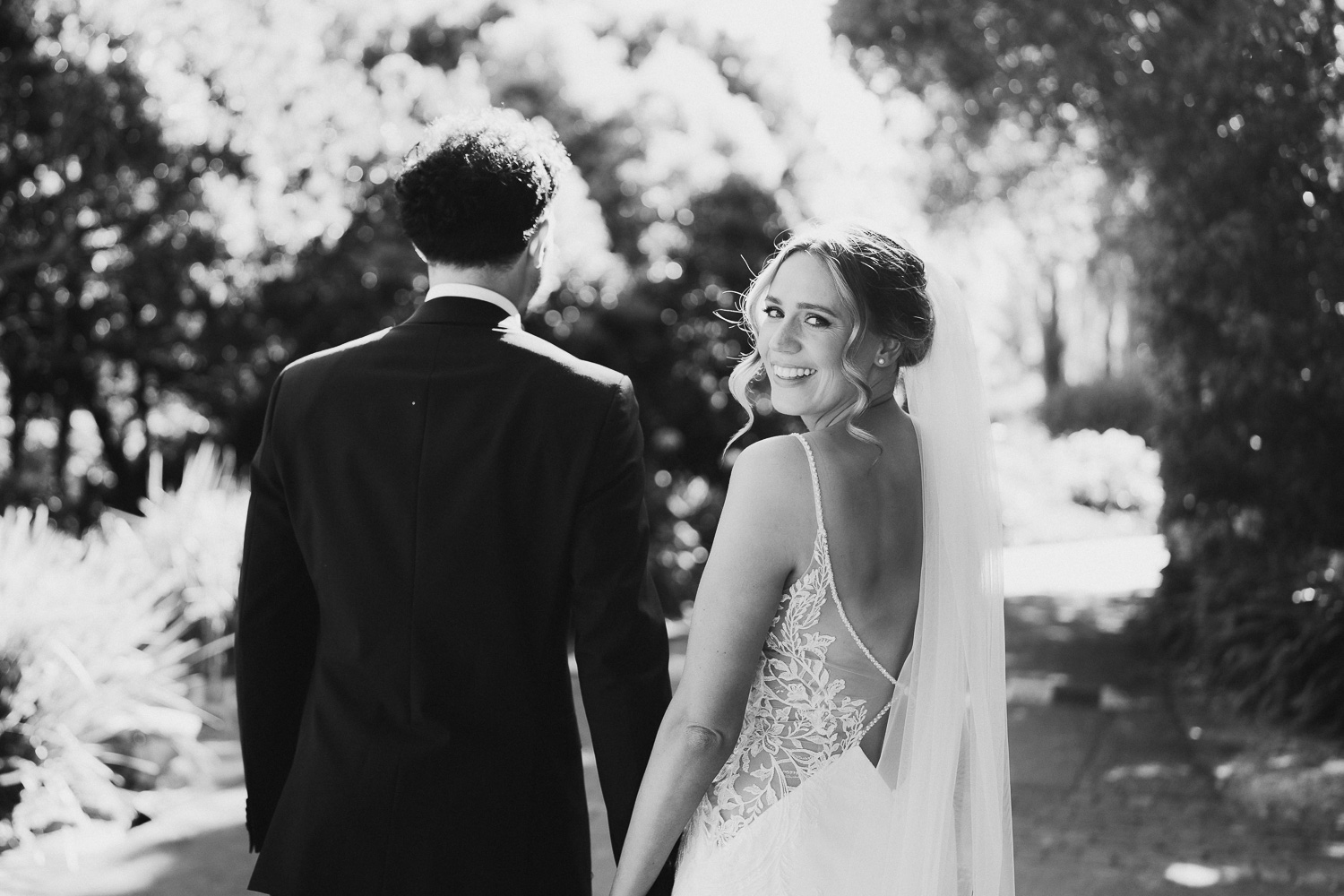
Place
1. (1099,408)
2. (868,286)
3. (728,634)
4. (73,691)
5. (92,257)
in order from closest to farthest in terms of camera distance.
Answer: (728,634) < (868,286) < (73,691) < (92,257) < (1099,408)

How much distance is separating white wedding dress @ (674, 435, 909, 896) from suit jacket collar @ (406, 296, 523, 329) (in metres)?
0.79

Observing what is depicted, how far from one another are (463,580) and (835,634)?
678 millimetres

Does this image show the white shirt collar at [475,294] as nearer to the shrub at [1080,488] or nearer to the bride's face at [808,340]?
the bride's face at [808,340]

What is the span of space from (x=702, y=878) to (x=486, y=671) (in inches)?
21.0

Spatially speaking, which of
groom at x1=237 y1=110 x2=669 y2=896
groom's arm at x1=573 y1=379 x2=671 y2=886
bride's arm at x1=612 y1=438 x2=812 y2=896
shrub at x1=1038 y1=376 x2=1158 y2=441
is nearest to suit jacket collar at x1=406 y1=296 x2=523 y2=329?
groom at x1=237 y1=110 x2=669 y2=896

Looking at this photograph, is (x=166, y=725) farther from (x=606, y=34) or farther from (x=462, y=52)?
(x=606, y=34)

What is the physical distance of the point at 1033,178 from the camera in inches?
625

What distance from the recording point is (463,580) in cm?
234

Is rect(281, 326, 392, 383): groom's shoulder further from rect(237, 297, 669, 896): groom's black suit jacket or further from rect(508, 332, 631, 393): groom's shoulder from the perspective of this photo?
rect(508, 332, 631, 393): groom's shoulder

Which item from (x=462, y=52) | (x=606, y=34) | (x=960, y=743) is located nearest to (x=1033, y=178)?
(x=606, y=34)

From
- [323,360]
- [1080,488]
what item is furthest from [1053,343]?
[323,360]

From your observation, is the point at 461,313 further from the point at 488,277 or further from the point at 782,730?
the point at 782,730

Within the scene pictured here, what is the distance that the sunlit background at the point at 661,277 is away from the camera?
5.91 m

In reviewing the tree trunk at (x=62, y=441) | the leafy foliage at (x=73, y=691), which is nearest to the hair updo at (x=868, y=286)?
the leafy foliage at (x=73, y=691)
